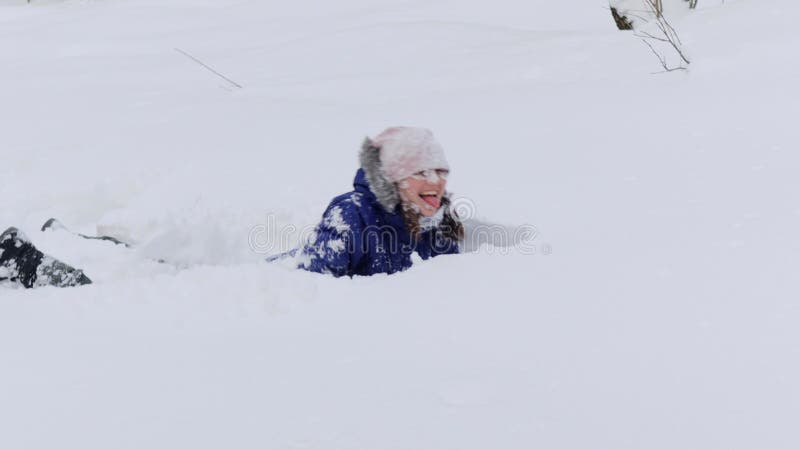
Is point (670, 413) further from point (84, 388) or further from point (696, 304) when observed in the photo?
point (84, 388)

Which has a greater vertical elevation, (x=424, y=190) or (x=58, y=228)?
(x=424, y=190)

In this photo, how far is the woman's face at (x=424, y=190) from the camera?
281 cm

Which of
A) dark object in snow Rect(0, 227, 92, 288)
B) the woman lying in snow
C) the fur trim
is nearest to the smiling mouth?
the woman lying in snow

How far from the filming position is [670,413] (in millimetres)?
1615

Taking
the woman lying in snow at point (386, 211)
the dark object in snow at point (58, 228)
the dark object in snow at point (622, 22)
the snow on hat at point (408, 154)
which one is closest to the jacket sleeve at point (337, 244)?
the woman lying in snow at point (386, 211)

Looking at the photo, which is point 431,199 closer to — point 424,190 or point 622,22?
point 424,190

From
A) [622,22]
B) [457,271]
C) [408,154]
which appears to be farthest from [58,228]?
[622,22]

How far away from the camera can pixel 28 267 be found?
3.35m

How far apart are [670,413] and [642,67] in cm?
330

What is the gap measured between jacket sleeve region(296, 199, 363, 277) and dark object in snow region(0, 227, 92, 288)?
122 centimetres

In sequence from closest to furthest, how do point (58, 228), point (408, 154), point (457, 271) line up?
point (457, 271) < point (408, 154) < point (58, 228)

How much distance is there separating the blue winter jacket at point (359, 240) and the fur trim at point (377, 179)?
37 millimetres

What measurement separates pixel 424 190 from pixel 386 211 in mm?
175

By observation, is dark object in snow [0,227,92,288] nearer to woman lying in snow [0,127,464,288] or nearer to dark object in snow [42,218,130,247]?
dark object in snow [42,218,130,247]
